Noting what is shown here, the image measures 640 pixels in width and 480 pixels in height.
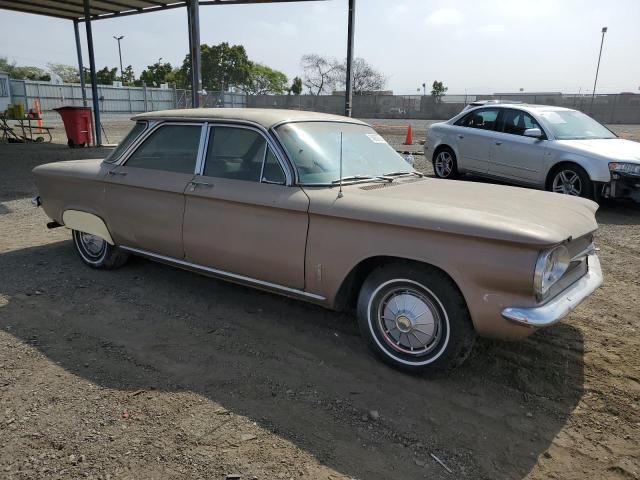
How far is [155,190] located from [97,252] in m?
1.30

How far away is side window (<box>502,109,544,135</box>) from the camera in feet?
28.9

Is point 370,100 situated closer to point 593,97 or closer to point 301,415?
point 593,97

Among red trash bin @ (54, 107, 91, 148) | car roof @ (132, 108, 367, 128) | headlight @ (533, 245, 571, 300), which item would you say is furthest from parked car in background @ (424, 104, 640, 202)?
red trash bin @ (54, 107, 91, 148)

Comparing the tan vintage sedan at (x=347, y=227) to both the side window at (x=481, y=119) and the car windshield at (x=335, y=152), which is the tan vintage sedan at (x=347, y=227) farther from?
the side window at (x=481, y=119)

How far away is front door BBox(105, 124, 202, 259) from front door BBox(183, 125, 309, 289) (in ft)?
0.49

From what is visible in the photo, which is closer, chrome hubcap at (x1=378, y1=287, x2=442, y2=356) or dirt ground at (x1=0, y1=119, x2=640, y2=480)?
dirt ground at (x1=0, y1=119, x2=640, y2=480)

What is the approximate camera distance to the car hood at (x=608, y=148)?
761cm

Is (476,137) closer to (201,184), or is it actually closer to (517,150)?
(517,150)

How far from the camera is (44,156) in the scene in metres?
13.9

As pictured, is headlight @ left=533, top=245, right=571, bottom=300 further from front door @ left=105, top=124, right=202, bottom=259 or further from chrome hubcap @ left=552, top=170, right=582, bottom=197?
chrome hubcap @ left=552, top=170, right=582, bottom=197

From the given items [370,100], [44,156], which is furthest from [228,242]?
[370,100]

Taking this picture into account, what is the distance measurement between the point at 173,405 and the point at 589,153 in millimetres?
7196

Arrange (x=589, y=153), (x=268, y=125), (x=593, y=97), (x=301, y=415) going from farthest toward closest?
(x=593, y=97)
(x=589, y=153)
(x=268, y=125)
(x=301, y=415)

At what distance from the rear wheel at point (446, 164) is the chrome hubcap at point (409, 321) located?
742 centimetres
